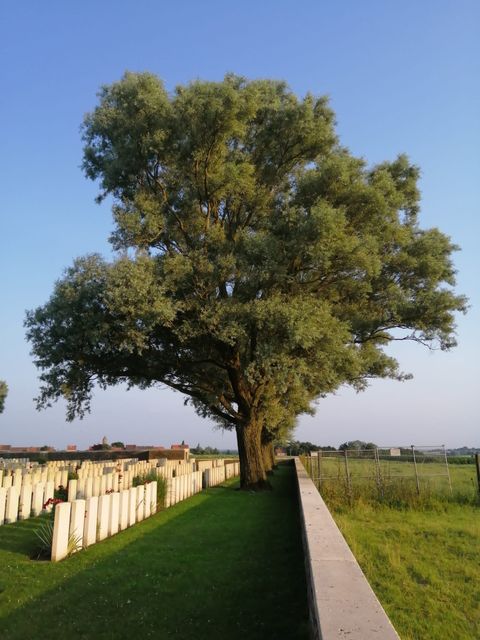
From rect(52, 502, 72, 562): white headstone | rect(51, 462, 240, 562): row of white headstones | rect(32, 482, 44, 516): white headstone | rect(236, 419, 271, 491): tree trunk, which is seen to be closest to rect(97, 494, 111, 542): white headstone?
rect(51, 462, 240, 562): row of white headstones

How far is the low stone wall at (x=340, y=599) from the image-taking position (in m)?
2.96

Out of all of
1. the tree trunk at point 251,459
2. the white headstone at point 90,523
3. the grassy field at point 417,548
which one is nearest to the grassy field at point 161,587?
the white headstone at point 90,523

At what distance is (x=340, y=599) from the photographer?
11.7 ft

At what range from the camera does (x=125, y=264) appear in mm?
15016

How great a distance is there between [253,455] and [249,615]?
1381 cm

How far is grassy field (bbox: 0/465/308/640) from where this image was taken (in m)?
4.63

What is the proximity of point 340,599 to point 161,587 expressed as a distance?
2.94 m

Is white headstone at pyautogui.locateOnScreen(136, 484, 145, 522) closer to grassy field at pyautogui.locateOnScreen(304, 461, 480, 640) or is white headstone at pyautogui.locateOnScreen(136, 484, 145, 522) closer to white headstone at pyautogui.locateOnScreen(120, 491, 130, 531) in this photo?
white headstone at pyautogui.locateOnScreen(120, 491, 130, 531)

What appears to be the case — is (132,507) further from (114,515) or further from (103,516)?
(103,516)

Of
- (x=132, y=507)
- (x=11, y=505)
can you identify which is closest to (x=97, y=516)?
(x=132, y=507)

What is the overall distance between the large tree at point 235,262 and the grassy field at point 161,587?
278 inches

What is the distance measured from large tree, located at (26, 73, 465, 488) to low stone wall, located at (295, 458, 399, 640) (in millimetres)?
9564

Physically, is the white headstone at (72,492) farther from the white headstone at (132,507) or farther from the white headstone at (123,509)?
the white headstone at (123,509)

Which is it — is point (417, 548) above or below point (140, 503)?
below
